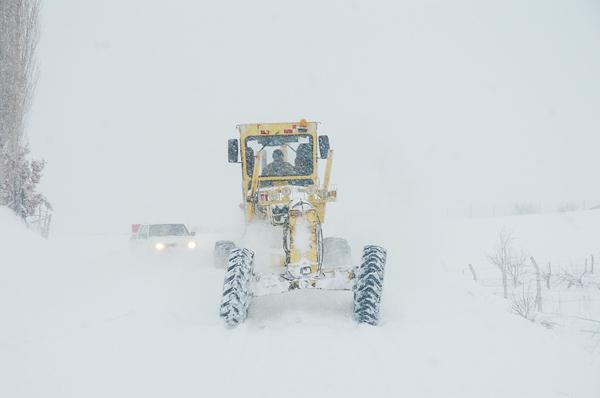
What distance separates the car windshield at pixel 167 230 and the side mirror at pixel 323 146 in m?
7.42

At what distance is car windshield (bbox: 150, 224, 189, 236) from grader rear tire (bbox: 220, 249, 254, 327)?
9161mm

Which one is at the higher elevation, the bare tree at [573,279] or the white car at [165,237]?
the white car at [165,237]

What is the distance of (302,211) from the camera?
7297 millimetres

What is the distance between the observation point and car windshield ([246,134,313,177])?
955 cm

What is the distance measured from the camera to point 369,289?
6605 millimetres

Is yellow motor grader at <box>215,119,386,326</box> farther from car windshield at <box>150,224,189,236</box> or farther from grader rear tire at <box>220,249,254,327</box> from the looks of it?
car windshield at <box>150,224,189,236</box>

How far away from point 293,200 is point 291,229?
18.5 inches

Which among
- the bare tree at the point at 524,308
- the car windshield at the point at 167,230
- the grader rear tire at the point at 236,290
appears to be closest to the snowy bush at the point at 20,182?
the car windshield at the point at 167,230

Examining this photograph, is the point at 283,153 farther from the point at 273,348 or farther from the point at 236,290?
the point at 273,348

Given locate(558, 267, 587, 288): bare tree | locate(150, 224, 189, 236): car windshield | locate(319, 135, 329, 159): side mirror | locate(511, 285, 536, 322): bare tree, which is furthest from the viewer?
locate(558, 267, 587, 288): bare tree

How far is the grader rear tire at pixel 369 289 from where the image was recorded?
6.57 metres

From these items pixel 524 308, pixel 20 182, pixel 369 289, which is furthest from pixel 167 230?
pixel 369 289

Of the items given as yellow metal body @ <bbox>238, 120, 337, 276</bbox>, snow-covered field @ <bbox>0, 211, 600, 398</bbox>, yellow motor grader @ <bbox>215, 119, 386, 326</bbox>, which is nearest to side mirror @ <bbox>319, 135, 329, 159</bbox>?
yellow motor grader @ <bbox>215, 119, 386, 326</bbox>

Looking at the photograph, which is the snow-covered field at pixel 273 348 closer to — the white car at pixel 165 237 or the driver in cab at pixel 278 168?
the driver in cab at pixel 278 168
